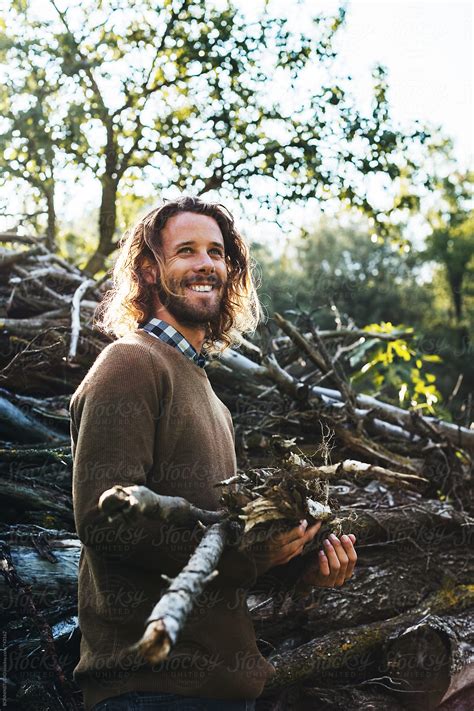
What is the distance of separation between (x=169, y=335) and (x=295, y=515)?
0.78 metres

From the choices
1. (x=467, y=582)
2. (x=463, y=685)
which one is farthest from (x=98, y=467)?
(x=467, y=582)

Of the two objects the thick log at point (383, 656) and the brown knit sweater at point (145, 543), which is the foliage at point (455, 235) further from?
the brown knit sweater at point (145, 543)

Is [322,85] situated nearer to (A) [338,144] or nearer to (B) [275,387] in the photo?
(A) [338,144]

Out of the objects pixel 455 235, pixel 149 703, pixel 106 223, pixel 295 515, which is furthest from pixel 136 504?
pixel 455 235

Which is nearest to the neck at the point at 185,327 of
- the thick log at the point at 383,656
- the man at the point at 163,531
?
the man at the point at 163,531

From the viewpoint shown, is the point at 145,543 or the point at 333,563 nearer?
the point at 145,543

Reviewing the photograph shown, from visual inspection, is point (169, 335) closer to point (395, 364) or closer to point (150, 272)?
point (150, 272)

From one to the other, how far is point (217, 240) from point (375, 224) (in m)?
5.50

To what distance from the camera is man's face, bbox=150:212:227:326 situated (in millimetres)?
2568

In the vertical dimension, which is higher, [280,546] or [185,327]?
[185,327]

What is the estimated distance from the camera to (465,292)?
89.6 feet

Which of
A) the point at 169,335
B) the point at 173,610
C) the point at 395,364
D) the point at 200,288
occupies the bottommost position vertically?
the point at 395,364

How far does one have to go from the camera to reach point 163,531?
6.54 ft

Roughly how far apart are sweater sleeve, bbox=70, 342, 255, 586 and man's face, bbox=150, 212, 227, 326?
46 centimetres
